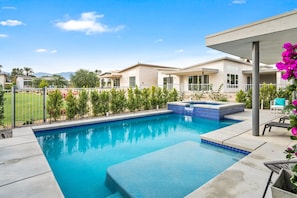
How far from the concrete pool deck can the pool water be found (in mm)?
600

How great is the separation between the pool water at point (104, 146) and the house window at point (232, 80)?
12293 mm

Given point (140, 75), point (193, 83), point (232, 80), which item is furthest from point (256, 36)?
point (140, 75)

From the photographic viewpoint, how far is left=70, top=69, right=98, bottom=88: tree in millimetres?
35906

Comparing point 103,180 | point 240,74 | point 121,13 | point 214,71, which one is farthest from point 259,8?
point 103,180

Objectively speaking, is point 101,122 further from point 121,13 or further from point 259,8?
point 259,8

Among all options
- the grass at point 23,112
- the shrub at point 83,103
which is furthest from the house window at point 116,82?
the shrub at point 83,103

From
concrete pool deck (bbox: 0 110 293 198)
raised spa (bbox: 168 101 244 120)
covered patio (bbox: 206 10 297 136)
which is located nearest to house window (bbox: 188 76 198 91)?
raised spa (bbox: 168 101 244 120)

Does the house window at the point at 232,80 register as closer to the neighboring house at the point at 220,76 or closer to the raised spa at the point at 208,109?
the neighboring house at the point at 220,76

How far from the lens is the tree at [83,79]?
35906 mm

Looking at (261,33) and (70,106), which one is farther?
(70,106)

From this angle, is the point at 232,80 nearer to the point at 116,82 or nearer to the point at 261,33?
the point at 261,33

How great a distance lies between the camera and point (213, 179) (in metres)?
3.16

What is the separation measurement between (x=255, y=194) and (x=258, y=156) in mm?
1705

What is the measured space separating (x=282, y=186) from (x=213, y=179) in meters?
1.26
